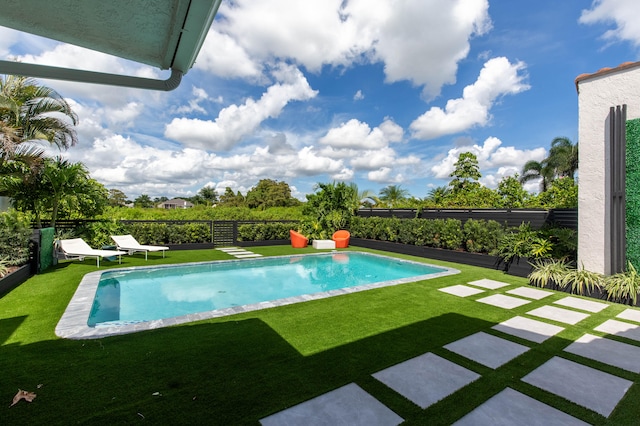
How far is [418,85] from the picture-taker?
62.7 ft

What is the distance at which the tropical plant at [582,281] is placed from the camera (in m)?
5.92

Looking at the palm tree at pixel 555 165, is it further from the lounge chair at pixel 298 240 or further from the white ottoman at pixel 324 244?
the lounge chair at pixel 298 240

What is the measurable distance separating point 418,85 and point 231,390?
2058cm

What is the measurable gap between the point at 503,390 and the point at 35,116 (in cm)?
1372

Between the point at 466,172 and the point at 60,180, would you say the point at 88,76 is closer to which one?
the point at 60,180

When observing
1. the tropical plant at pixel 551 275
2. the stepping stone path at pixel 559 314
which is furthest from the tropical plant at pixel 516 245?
the stepping stone path at pixel 559 314

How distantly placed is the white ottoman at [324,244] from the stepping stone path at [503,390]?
33.3 ft

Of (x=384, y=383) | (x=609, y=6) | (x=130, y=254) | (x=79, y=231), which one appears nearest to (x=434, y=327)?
(x=384, y=383)

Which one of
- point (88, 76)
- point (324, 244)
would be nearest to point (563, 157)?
point (324, 244)

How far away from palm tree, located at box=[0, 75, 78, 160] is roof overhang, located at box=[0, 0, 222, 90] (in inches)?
352

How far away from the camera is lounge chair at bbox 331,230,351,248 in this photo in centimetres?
1450

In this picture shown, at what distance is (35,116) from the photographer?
9500 millimetres


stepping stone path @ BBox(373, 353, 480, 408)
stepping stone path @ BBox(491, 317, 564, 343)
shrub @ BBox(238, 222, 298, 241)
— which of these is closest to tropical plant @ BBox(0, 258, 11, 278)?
stepping stone path @ BBox(373, 353, 480, 408)

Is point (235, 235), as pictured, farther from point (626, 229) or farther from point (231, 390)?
point (626, 229)
